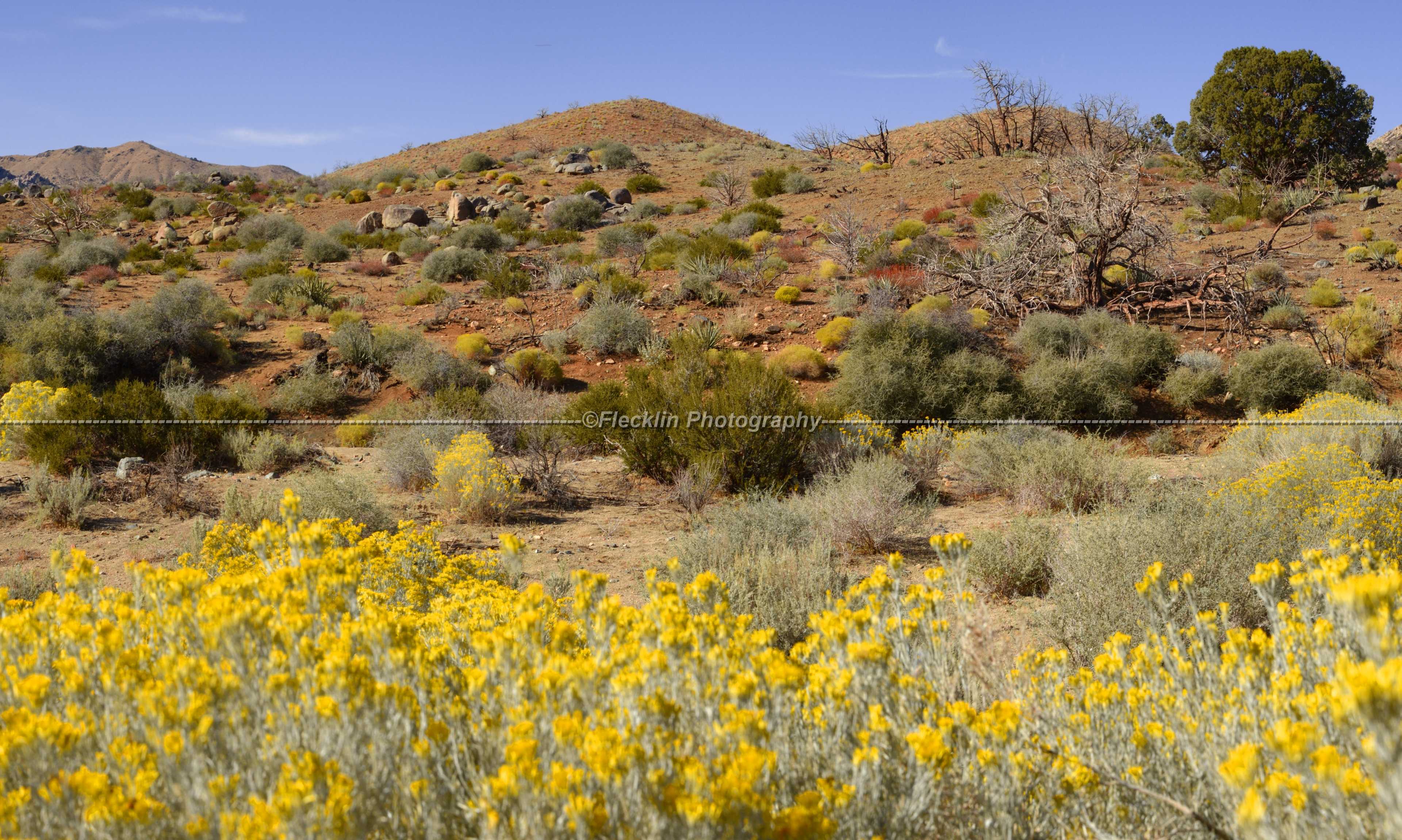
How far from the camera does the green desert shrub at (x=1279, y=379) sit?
37.2 feet

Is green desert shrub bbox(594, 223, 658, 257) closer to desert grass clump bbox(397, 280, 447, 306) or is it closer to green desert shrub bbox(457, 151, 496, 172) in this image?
desert grass clump bbox(397, 280, 447, 306)

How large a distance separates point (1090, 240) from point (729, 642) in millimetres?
14945

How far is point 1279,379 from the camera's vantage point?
37.4 ft

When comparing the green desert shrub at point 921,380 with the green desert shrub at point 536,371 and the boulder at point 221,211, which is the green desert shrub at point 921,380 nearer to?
the green desert shrub at point 536,371

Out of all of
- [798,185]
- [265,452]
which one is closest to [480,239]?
[798,185]

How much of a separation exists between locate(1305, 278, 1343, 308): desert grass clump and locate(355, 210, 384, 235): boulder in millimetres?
24445

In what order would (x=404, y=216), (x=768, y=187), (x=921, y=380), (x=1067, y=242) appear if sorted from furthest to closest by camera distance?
Answer: (x=768, y=187) < (x=404, y=216) < (x=1067, y=242) < (x=921, y=380)

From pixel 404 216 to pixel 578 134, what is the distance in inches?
806

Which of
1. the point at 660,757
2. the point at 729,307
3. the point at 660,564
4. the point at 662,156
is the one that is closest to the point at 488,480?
the point at 660,564

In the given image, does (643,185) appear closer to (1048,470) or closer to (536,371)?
(536,371)

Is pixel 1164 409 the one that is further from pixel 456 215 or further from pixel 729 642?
pixel 456 215

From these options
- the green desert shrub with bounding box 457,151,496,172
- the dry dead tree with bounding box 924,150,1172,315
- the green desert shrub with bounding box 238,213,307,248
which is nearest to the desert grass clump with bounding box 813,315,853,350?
the dry dead tree with bounding box 924,150,1172,315

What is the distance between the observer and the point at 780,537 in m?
6.14

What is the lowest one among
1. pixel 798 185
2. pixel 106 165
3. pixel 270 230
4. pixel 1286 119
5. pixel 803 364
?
pixel 803 364
